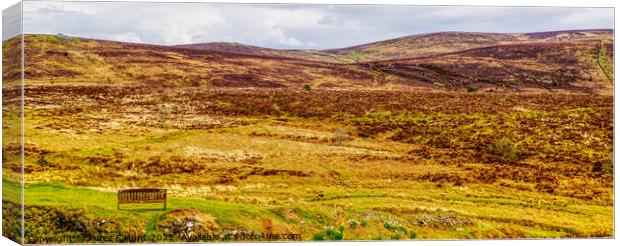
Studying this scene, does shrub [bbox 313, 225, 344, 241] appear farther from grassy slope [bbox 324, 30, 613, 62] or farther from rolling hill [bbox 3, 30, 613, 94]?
rolling hill [bbox 3, 30, 613, 94]

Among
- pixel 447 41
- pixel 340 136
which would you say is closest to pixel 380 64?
pixel 447 41

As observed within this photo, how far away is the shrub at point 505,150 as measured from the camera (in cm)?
3462

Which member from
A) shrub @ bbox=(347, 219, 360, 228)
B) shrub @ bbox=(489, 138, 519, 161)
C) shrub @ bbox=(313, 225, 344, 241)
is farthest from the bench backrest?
shrub @ bbox=(489, 138, 519, 161)

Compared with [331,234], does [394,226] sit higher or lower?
higher

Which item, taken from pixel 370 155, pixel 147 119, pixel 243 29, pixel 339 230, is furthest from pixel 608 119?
pixel 147 119

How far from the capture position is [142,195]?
28516 millimetres

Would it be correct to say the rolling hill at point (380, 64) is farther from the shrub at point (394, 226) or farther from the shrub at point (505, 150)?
the shrub at point (394, 226)

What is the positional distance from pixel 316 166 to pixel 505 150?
10.1 m

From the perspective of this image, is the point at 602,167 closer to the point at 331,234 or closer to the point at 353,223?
the point at 353,223

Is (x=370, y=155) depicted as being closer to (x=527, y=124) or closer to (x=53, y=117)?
(x=527, y=124)

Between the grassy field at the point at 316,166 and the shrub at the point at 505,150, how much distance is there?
10cm

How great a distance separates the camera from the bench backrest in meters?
28.1

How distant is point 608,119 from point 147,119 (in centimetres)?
2302

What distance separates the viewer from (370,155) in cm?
3472
